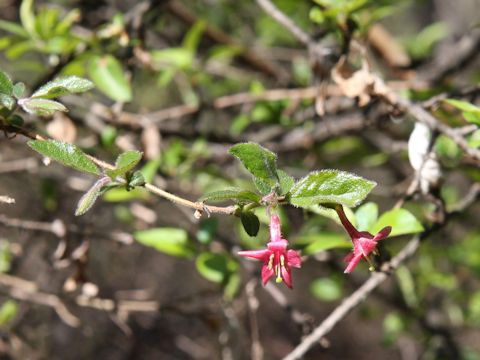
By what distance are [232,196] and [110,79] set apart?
637 mm

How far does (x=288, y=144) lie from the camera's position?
1.53 metres

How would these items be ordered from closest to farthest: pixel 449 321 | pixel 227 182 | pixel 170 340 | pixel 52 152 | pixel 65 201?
pixel 52 152 < pixel 227 182 < pixel 65 201 < pixel 449 321 < pixel 170 340

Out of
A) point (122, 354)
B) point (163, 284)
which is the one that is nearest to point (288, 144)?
point (122, 354)

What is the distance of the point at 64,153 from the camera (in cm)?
65

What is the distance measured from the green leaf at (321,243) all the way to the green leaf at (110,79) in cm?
46

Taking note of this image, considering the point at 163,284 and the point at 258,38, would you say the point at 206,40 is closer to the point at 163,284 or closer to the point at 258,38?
the point at 258,38

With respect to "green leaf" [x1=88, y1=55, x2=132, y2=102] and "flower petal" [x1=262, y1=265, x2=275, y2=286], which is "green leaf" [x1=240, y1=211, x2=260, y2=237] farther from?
"green leaf" [x1=88, y1=55, x2=132, y2=102]

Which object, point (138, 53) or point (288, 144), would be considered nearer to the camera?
point (138, 53)

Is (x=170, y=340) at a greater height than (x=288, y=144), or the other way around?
(x=288, y=144)

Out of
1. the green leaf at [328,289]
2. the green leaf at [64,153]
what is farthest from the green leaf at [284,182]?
the green leaf at [328,289]

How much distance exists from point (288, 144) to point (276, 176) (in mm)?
876

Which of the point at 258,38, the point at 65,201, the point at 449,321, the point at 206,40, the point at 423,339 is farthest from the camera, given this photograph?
the point at 258,38

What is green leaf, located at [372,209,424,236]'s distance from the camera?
2.71ft

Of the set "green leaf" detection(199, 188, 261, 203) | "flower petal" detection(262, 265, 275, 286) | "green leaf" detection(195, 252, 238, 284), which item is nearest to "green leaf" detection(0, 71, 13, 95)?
"green leaf" detection(199, 188, 261, 203)
